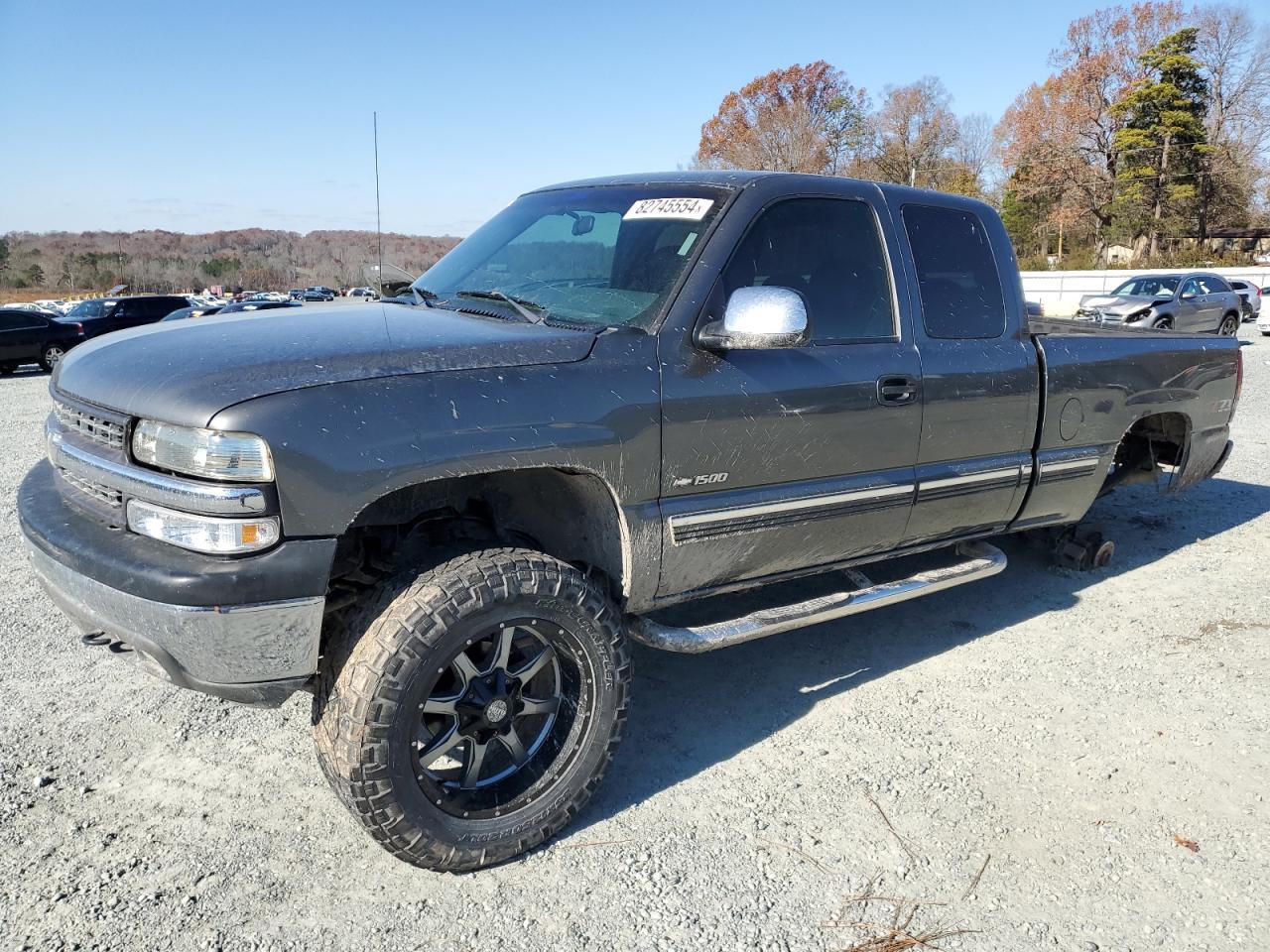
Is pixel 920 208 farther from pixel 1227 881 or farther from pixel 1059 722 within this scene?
pixel 1227 881

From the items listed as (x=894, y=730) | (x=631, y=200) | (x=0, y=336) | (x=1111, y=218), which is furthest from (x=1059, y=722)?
(x=1111, y=218)

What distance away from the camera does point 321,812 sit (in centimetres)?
289

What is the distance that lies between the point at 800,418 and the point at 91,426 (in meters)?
2.24

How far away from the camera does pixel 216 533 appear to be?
89.1 inches

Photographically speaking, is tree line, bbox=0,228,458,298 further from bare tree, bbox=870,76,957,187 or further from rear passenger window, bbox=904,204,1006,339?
rear passenger window, bbox=904,204,1006,339

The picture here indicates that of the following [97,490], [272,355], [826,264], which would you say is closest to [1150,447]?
[826,264]

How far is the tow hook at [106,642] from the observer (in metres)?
2.58

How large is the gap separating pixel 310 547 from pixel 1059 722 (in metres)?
2.91

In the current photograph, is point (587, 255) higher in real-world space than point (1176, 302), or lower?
higher

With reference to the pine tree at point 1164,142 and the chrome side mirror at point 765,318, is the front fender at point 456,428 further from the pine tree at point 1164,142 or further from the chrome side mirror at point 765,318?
the pine tree at point 1164,142

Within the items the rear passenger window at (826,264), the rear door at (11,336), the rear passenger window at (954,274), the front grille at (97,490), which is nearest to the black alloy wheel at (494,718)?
the front grille at (97,490)

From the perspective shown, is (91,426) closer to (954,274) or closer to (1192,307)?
(954,274)

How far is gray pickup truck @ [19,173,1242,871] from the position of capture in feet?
7.64

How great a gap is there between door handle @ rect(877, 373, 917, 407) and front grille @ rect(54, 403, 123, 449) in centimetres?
254
